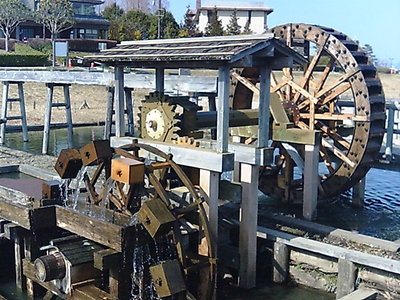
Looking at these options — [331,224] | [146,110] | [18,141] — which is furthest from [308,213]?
[18,141]

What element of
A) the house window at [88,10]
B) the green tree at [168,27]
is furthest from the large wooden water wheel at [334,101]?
the house window at [88,10]

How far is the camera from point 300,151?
11531mm

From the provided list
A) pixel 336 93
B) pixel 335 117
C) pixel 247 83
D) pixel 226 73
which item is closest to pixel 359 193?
pixel 335 117

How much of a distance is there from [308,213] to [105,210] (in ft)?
12.8

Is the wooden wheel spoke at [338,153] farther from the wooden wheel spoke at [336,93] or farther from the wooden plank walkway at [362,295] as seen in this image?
the wooden plank walkway at [362,295]

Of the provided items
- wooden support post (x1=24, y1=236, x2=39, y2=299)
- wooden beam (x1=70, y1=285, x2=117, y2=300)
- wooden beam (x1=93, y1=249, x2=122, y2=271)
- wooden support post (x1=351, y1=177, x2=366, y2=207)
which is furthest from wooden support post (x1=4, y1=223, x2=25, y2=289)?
wooden support post (x1=351, y1=177, x2=366, y2=207)

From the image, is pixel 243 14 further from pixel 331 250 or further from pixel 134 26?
pixel 331 250

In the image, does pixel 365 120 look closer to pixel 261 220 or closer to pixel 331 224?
pixel 331 224

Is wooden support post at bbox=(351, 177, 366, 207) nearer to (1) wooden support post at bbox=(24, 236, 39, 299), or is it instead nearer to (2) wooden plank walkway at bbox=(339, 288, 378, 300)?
(2) wooden plank walkway at bbox=(339, 288, 378, 300)

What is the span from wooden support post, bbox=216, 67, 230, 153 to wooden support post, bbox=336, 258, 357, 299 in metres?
2.06

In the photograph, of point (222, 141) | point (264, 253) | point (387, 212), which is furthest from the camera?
point (387, 212)

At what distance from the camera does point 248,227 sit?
7848 mm

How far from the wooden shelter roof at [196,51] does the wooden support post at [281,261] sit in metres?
2.59

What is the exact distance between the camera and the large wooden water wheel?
1077 cm
